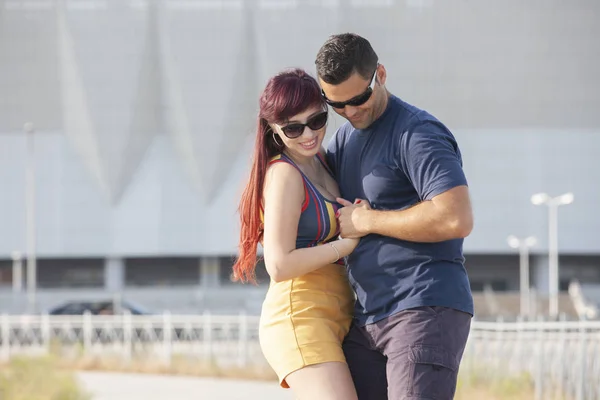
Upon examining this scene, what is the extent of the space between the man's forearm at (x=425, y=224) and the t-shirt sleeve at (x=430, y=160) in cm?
6

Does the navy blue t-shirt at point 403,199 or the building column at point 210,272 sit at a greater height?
the navy blue t-shirt at point 403,199

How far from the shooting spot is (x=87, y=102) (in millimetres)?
55156

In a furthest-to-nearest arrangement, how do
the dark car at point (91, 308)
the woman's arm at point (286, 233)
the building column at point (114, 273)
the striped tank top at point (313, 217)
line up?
the building column at point (114, 273)
the dark car at point (91, 308)
the striped tank top at point (313, 217)
the woman's arm at point (286, 233)

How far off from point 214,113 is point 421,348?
52426 mm

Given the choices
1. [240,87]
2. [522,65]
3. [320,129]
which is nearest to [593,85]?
[522,65]

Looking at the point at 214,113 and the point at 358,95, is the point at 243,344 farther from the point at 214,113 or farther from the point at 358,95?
the point at 214,113

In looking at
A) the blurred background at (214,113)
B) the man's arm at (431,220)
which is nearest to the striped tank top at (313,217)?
the man's arm at (431,220)

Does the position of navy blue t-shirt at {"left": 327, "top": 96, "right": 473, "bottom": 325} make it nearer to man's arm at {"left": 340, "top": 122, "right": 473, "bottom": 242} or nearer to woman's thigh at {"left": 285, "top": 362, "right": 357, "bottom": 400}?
man's arm at {"left": 340, "top": 122, "right": 473, "bottom": 242}

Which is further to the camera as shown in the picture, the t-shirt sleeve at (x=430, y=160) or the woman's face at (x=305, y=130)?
the woman's face at (x=305, y=130)

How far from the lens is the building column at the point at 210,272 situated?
5871 cm

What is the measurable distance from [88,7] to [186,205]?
38.4ft

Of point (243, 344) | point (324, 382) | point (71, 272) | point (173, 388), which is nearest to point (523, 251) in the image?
point (71, 272)

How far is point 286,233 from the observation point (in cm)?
385

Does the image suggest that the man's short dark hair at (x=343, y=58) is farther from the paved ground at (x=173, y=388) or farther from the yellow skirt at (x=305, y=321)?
the paved ground at (x=173, y=388)
